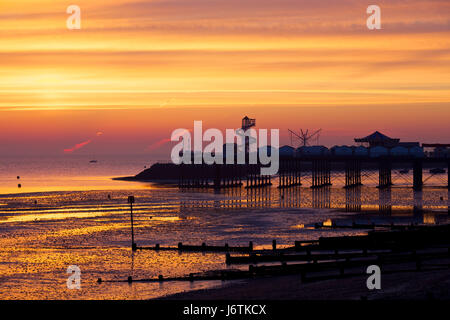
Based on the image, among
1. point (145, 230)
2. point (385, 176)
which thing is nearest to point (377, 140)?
point (385, 176)

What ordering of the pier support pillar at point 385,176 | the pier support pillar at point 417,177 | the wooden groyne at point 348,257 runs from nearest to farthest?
the wooden groyne at point 348,257
the pier support pillar at point 417,177
the pier support pillar at point 385,176

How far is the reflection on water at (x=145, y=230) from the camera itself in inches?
1542

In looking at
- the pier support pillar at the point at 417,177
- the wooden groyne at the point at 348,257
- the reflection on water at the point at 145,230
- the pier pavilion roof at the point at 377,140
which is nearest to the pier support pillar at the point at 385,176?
the pier support pillar at the point at 417,177

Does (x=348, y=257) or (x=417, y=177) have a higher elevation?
(x=417, y=177)

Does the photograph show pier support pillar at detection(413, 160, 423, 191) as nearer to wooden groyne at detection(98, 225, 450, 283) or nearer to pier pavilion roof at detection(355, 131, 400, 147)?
pier pavilion roof at detection(355, 131, 400, 147)

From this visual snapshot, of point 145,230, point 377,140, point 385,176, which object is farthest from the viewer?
point 377,140

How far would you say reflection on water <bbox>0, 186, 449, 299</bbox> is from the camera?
3916 cm

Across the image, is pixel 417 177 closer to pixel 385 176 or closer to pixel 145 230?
pixel 385 176

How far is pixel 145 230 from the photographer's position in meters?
64.3

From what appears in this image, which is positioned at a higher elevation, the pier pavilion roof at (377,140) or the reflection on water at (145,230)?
the pier pavilion roof at (377,140)

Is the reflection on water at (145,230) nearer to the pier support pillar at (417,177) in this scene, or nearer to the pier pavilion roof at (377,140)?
the pier support pillar at (417,177)

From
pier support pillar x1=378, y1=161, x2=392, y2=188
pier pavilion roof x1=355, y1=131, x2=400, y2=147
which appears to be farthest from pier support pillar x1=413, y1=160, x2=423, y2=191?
pier pavilion roof x1=355, y1=131, x2=400, y2=147

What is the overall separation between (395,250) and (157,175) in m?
159
